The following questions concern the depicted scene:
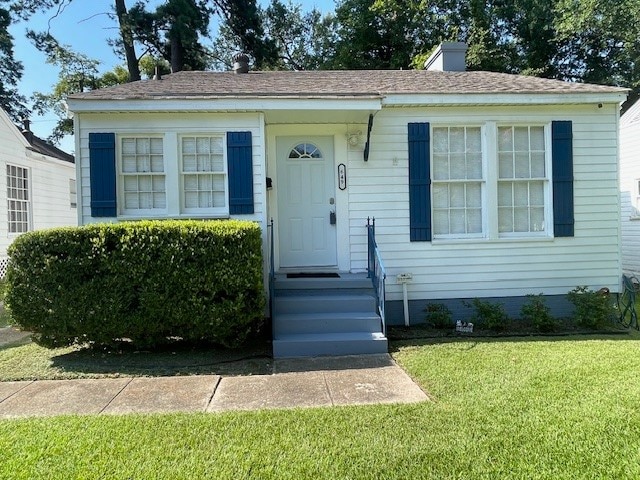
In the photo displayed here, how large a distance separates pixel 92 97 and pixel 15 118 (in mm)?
21679

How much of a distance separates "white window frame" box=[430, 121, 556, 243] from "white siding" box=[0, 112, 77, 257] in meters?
11.1

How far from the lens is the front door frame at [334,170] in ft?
22.0

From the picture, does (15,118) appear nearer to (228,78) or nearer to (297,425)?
(228,78)

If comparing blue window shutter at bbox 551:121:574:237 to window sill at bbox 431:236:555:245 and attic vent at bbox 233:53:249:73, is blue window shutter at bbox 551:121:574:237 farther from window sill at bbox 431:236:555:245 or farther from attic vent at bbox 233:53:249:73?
attic vent at bbox 233:53:249:73

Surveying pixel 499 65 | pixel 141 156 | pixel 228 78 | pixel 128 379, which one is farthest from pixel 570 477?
pixel 499 65

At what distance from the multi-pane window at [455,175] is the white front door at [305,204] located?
1.63m

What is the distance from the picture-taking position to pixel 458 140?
6.65m

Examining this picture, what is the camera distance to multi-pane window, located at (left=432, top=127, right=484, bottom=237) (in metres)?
6.64

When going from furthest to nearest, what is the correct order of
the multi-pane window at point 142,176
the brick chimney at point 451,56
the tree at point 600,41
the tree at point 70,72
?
the tree at point 70,72 → the tree at point 600,41 → the brick chimney at point 451,56 → the multi-pane window at point 142,176

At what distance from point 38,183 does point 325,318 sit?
11633 millimetres

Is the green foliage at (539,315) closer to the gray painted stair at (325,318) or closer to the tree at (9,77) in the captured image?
the gray painted stair at (325,318)

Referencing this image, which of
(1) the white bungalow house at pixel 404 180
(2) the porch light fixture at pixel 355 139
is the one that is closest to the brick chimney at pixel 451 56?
(1) the white bungalow house at pixel 404 180

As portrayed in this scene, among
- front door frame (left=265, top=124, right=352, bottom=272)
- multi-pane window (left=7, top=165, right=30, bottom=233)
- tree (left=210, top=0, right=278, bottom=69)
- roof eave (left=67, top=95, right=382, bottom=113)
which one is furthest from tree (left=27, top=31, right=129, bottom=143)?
front door frame (left=265, top=124, right=352, bottom=272)

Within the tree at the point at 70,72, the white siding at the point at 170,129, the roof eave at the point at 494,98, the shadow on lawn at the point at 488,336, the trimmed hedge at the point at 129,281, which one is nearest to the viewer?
the trimmed hedge at the point at 129,281
